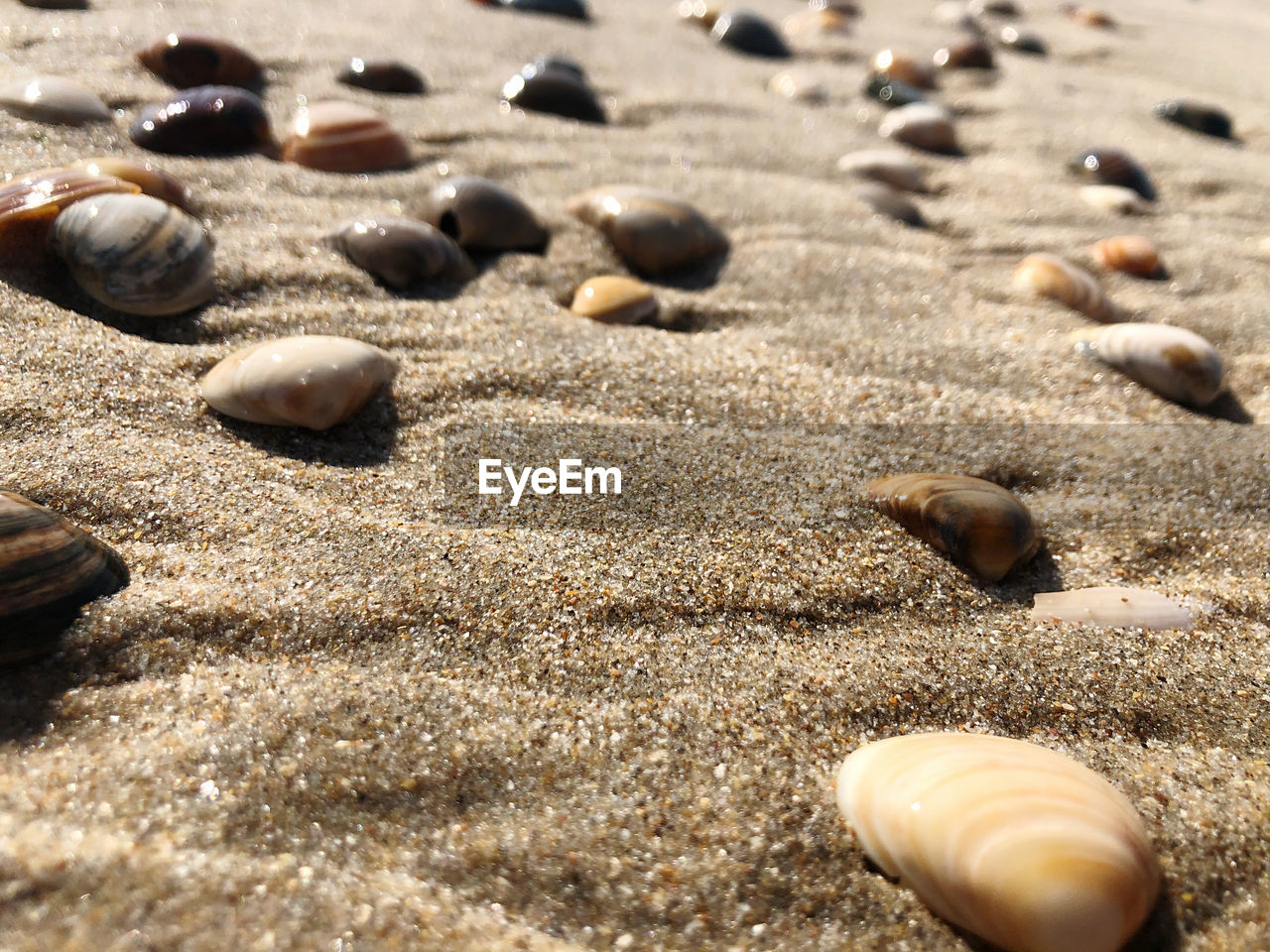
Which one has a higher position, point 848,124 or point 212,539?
point 848,124

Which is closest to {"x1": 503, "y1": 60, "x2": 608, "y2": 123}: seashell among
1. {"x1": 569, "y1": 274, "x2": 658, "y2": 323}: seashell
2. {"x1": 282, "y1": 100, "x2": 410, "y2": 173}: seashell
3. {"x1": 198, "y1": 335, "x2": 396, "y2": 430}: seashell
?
{"x1": 282, "y1": 100, "x2": 410, "y2": 173}: seashell

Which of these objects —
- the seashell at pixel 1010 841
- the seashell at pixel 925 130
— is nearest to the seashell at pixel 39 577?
the seashell at pixel 1010 841

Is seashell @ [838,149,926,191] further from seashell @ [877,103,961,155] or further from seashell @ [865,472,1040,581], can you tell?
seashell @ [865,472,1040,581]

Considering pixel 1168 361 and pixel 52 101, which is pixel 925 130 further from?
pixel 52 101

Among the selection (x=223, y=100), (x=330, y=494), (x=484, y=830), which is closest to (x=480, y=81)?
(x=223, y=100)

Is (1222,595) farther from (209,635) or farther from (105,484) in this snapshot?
(105,484)
